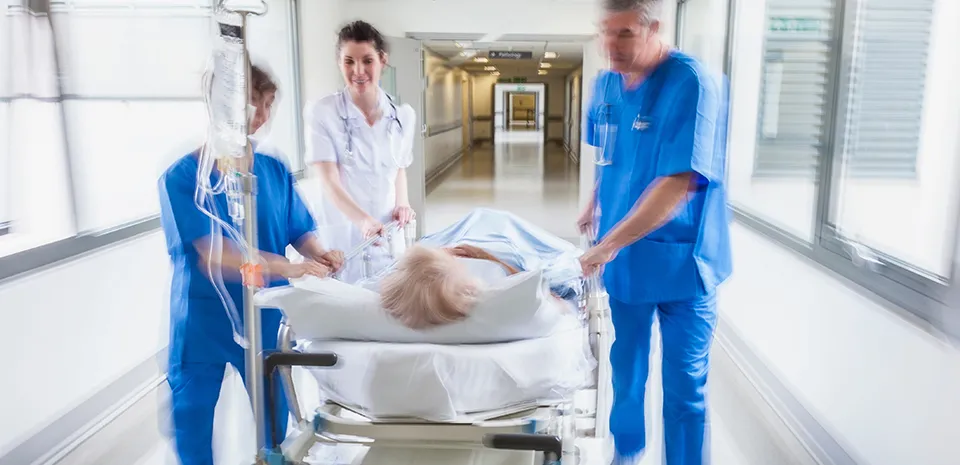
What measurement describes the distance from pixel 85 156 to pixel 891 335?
271cm

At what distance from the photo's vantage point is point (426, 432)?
1256 mm

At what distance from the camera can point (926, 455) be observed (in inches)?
63.4

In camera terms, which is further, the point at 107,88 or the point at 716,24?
the point at 716,24

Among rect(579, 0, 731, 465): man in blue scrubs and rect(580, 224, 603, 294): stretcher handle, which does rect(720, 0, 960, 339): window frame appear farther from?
rect(580, 224, 603, 294): stretcher handle

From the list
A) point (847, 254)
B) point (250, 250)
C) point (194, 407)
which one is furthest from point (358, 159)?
point (847, 254)

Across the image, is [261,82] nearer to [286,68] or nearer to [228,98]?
[228,98]

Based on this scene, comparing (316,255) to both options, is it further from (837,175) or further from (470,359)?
(837,175)

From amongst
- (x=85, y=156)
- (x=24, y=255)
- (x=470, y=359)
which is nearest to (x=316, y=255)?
(x=470, y=359)

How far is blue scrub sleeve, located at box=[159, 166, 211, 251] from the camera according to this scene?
1444mm

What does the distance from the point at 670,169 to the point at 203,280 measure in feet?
3.78

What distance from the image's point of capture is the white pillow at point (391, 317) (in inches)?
52.1

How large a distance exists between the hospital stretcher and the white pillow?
74 mm

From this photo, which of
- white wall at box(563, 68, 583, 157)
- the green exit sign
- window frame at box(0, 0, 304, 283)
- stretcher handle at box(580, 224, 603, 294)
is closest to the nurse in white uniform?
stretcher handle at box(580, 224, 603, 294)

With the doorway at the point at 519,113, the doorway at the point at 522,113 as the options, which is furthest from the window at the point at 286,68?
the doorway at the point at 522,113
